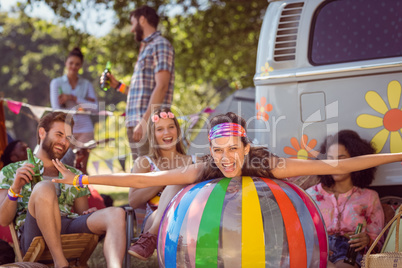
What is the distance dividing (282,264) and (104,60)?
10886 mm

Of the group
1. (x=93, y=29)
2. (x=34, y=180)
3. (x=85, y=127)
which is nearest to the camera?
(x=34, y=180)

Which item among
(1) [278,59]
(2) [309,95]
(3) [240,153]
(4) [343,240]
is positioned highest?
(1) [278,59]

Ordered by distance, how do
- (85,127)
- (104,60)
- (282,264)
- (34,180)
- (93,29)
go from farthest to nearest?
(104,60), (93,29), (85,127), (34,180), (282,264)

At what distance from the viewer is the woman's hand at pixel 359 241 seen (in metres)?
4.03

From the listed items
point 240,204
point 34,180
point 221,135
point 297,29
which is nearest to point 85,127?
point 34,180

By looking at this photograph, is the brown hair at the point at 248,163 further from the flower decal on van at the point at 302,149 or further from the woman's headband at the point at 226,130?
the flower decal on van at the point at 302,149

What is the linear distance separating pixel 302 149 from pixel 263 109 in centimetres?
53

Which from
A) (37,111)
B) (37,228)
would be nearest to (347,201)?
(37,228)

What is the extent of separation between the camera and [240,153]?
3.49 metres

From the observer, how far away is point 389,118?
4297 mm

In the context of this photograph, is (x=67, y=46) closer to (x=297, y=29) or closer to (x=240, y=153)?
(x=297, y=29)

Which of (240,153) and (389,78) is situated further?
(389,78)

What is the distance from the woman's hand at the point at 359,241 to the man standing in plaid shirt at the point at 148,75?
2579 millimetres

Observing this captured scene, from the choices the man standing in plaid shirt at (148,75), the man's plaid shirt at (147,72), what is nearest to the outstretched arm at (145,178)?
the man standing in plaid shirt at (148,75)
